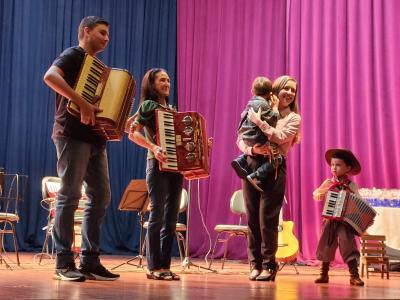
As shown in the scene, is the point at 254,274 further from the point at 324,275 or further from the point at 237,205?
the point at 237,205

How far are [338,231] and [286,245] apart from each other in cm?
178

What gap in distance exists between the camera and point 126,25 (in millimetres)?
8914

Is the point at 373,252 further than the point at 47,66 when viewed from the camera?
No

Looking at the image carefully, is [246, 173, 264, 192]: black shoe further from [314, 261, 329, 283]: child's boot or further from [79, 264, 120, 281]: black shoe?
[79, 264, 120, 281]: black shoe

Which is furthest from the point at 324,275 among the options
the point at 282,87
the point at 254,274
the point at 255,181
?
the point at 282,87

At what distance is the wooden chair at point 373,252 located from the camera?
19.9 feet

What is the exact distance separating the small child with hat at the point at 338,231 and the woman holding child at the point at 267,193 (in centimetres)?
46

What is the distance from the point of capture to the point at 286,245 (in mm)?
6426

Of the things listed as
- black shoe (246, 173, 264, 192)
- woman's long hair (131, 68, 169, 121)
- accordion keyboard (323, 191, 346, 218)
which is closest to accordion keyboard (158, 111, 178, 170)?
woman's long hair (131, 68, 169, 121)

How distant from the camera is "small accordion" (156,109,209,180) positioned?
4172 millimetres

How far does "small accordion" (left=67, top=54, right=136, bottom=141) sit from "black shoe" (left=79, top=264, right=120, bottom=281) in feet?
2.58

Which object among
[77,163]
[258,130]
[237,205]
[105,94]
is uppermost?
[105,94]

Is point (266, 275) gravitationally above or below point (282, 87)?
below

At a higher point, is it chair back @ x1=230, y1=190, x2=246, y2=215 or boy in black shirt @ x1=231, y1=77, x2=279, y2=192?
boy in black shirt @ x1=231, y1=77, x2=279, y2=192
